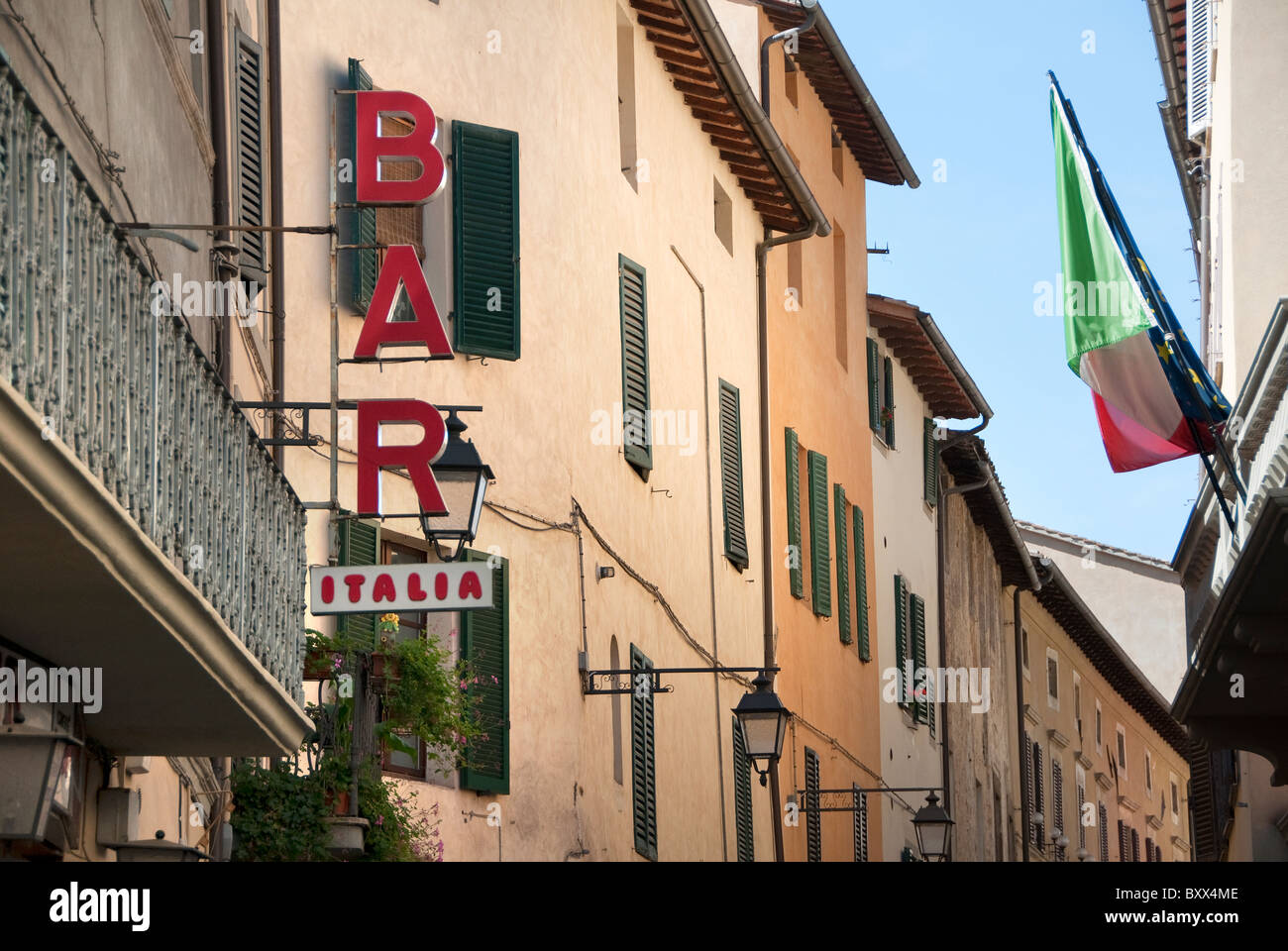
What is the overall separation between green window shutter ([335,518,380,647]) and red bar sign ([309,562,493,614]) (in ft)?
7.29

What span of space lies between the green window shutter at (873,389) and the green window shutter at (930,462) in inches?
126

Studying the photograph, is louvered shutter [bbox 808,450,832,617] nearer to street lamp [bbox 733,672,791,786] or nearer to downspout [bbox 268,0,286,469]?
street lamp [bbox 733,672,791,786]

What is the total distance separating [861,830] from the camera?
1078 inches

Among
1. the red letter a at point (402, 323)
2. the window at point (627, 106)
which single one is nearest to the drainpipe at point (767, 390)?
the window at point (627, 106)

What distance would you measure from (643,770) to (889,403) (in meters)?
13.4

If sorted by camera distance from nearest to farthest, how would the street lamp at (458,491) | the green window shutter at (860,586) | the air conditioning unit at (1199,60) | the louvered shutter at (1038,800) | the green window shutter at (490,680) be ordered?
1. the street lamp at (458,491)
2. the green window shutter at (490,680)
3. the air conditioning unit at (1199,60)
4. the green window shutter at (860,586)
5. the louvered shutter at (1038,800)

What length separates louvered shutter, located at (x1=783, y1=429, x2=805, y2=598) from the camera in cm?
2475

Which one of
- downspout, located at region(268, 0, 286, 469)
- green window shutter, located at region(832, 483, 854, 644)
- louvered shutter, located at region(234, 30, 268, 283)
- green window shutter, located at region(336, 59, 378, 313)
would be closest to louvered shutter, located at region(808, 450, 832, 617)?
green window shutter, located at region(832, 483, 854, 644)

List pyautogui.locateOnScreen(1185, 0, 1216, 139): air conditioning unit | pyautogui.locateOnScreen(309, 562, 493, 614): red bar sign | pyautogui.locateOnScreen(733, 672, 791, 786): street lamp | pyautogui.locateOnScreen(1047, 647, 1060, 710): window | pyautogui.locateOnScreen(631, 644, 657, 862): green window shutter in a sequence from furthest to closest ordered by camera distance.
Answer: pyautogui.locateOnScreen(1047, 647, 1060, 710): window, pyautogui.locateOnScreen(1185, 0, 1216, 139): air conditioning unit, pyautogui.locateOnScreen(631, 644, 657, 862): green window shutter, pyautogui.locateOnScreen(733, 672, 791, 786): street lamp, pyautogui.locateOnScreen(309, 562, 493, 614): red bar sign

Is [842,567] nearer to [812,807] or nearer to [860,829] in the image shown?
[860,829]

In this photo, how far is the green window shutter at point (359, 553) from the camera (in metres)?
13.8

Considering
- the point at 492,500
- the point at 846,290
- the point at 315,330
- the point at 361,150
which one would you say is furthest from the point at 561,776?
the point at 846,290

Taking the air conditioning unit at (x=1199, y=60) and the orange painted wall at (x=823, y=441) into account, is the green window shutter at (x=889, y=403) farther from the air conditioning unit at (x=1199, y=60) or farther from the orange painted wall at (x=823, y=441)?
the air conditioning unit at (x=1199, y=60)

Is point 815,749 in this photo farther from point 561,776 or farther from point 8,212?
point 8,212
